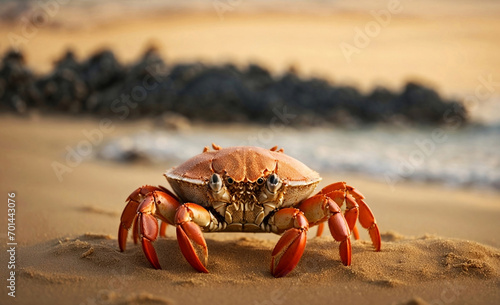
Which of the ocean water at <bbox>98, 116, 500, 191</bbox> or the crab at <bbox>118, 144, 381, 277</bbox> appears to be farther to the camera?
the ocean water at <bbox>98, 116, 500, 191</bbox>

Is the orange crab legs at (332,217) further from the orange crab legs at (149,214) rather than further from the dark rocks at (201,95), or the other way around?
the dark rocks at (201,95)

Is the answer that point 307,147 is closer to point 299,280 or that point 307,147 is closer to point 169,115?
point 169,115
